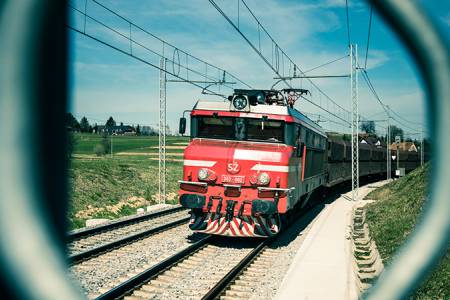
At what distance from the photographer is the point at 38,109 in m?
0.86

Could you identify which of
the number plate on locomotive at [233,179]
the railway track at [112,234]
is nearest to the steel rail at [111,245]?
the railway track at [112,234]

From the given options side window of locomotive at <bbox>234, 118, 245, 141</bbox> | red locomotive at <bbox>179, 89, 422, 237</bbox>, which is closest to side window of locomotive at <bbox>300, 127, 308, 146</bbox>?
red locomotive at <bbox>179, 89, 422, 237</bbox>

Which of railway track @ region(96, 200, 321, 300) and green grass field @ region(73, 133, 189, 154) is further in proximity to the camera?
green grass field @ region(73, 133, 189, 154)

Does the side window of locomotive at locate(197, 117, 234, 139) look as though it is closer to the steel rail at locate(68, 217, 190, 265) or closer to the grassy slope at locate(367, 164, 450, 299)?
the steel rail at locate(68, 217, 190, 265)

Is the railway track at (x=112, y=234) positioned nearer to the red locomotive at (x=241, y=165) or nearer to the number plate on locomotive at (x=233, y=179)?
the red locomotive at (x=241, y=165)

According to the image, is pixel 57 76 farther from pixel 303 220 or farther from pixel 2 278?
pixel 303 220

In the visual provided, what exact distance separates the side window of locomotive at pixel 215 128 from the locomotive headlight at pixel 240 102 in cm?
43

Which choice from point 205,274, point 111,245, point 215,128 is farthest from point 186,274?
point 215,128

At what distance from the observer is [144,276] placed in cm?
872

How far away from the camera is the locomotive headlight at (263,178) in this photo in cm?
1157

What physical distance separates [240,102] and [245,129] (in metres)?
0.71

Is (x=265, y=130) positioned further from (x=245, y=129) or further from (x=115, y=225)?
(x=115, y=225)

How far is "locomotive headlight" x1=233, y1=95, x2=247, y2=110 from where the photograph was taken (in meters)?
12.3

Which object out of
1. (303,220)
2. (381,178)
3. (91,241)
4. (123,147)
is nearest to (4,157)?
(91,241)
